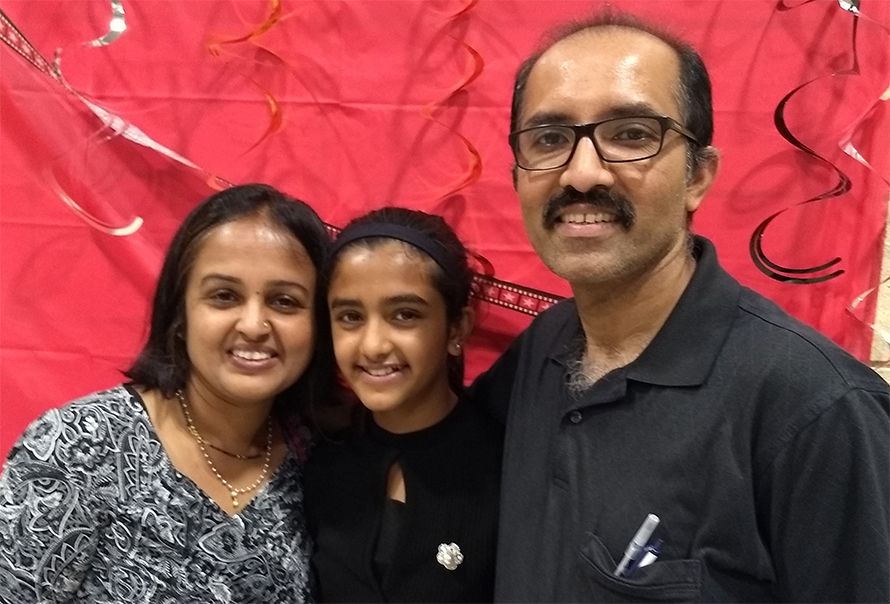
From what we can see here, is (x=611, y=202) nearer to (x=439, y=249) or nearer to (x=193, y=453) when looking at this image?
(x=439, y=249)

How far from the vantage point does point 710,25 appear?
4.48 feet

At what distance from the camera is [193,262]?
1208 millimetres

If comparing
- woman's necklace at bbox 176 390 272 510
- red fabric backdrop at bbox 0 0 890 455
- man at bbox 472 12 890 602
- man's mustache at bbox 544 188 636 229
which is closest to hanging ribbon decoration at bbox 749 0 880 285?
red fabric backdrop at bbox 0 0 890 455

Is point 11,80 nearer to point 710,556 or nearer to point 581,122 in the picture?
point 581,122

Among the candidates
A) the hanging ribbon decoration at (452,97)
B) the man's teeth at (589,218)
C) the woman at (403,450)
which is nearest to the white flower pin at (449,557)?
the woman at (403,450)

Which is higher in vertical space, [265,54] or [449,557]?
[265,54]

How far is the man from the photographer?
32.6 inches

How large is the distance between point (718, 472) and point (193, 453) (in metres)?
0.93

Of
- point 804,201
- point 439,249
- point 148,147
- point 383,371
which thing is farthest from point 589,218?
point 148,147

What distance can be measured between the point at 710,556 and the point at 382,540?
0.58 m

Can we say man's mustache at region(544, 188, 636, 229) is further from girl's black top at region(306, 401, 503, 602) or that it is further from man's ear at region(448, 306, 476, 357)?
girl's black top at region(306, 401, 503, 602)

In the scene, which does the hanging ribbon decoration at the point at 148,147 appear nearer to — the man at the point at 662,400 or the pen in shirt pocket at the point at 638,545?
the man at the point at 662,400

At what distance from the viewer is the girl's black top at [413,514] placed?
115 cm

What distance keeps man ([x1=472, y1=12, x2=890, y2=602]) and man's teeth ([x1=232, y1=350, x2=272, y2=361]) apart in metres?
0.50
